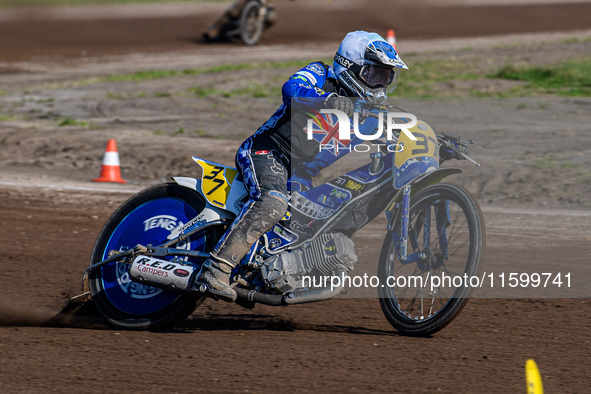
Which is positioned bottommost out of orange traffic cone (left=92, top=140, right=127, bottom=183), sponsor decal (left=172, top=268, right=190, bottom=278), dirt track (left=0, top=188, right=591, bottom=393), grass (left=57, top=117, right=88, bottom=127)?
dirt track (left=0, top=188, right=591, bottom=393)

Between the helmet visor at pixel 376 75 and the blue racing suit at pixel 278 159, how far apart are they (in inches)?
7.6

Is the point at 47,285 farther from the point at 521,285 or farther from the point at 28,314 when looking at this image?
the point at 521,285

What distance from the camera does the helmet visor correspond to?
5312mm

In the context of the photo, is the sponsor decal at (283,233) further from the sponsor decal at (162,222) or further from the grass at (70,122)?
the grass at (70,122)

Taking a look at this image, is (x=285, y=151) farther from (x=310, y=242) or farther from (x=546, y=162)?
(x=546, y=162)

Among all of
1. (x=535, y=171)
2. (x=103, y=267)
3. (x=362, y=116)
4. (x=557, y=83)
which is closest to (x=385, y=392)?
(x=362, y=116)

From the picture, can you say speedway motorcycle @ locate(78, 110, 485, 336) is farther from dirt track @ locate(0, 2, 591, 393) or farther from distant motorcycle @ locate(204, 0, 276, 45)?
distant motorcycle @ locate(204, 0, 276, 45)

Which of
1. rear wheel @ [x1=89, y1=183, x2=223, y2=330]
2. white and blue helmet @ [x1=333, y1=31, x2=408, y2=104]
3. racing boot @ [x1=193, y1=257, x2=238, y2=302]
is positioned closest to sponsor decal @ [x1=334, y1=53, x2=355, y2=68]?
white and blue helmet @ [x1=333, y1=31, x2=408, y2=104]

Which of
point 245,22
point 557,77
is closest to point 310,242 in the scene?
point 557,77

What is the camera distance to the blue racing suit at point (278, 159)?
17.4ft

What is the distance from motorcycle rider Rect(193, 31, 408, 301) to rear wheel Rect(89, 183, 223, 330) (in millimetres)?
438

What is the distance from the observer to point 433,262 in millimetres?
5285

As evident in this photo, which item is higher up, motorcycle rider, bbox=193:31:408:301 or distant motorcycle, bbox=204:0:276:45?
distant motorcycle, bbox=204:0:276:45

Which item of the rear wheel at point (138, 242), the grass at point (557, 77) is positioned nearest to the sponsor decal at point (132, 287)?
the rear wheel at point (138, 242)
